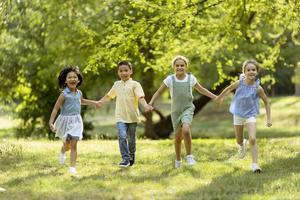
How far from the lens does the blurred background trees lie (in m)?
13.5

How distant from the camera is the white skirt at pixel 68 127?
8.98 metres

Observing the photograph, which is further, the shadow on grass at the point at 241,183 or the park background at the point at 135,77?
the park background at the point at 135,77

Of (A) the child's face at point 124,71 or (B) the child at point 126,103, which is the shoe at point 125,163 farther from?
(A) the child's face at point 124,71

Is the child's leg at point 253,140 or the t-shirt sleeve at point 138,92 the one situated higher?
the t-shirt sleeve at point 138,92

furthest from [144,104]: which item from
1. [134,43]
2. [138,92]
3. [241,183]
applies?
[134,43]

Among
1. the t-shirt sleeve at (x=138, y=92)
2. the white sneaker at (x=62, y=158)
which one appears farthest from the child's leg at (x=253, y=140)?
the white sneaker at (x=62, y=158)

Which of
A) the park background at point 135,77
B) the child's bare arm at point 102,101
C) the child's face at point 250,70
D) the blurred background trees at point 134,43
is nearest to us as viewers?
the park background at point 135,77

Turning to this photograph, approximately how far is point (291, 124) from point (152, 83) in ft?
41.3

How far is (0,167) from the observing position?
963 centimetres

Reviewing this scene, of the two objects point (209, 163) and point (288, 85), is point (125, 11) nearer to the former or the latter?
point (209, 163)

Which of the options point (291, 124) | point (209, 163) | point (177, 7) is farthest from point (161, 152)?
point (291, 124)

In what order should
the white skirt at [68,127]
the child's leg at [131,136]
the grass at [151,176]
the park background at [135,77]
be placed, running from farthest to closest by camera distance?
the child's leg at [131,136]
the white skirt at [68,127]
the park background at [135,77]
the grass at [151,176]

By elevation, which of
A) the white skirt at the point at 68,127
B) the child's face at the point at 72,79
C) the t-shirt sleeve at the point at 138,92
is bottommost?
the white skirt at the point at 68,127

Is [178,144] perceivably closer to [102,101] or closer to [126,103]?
[126,103]
